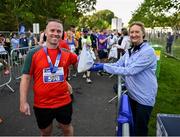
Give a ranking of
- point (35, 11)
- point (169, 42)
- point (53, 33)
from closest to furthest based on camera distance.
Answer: point (53, 33), point (169, 42), point (35, 11)

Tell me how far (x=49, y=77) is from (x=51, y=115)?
533 millimetres

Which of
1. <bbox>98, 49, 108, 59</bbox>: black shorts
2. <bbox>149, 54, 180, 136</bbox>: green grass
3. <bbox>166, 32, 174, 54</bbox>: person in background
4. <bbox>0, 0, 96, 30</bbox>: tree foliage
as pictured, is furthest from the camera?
<bbox>0, 0, 96, 30</bbox>: tree foliage

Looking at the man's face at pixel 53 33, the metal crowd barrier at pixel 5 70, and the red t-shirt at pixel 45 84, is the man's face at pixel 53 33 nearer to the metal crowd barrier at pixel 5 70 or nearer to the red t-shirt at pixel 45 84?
the red t-shirt at pixel 45 84

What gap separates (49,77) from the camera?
3.93 m

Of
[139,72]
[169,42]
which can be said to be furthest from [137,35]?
[169,42]

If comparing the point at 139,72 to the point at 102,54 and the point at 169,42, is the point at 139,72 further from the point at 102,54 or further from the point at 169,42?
the point at 169,42

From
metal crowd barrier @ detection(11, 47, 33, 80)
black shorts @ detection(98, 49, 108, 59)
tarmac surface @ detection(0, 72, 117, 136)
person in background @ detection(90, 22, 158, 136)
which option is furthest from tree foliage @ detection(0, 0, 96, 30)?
person in background @ detection(90, 22, 158, 136)

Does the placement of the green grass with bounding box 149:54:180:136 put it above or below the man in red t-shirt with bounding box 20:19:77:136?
below

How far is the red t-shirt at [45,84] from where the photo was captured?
389 centimetres

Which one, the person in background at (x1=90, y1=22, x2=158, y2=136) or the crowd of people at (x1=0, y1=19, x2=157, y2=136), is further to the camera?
the person in background at (x1=90, y1=22, x2=158, y2=136)

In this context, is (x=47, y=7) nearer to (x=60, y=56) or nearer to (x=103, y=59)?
(x=103, y=59)

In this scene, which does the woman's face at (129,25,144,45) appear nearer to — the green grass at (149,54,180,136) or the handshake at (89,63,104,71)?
the handshake at (89,63,104,71)

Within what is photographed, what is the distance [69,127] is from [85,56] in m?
1.00

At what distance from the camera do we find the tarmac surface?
246 inches
